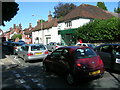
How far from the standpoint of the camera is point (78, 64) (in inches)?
189

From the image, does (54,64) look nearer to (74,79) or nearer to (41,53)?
(74,79)

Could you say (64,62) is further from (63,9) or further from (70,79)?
(63,9)

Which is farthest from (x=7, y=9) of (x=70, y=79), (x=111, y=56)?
(x=111, y=56)

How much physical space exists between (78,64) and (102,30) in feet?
50.6

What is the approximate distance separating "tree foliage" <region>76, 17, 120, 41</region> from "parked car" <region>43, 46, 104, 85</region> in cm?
1372

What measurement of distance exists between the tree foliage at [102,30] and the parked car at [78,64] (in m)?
13.7

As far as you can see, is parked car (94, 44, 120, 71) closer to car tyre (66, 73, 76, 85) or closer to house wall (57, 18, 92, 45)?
car tyre (66, 73, 76, 85)

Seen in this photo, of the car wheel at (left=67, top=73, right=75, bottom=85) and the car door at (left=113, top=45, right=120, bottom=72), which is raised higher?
the car door at (left=113, top=45, right=120, bottom=72)

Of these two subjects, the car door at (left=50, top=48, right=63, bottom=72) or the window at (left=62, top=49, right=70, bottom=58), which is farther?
the car door at (left=50, top=48, right=63, bottom=72)

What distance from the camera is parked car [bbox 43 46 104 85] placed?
15.7 ft

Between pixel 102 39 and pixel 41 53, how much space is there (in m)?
12.5

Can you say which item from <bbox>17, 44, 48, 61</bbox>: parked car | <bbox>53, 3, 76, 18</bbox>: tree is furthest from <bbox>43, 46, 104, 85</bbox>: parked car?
<bbox>53, 3, 76, 18</bbox>: tree

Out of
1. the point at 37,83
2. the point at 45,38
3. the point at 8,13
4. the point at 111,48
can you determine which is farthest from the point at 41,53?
the point at 45,38

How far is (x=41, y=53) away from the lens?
9.95 metres
